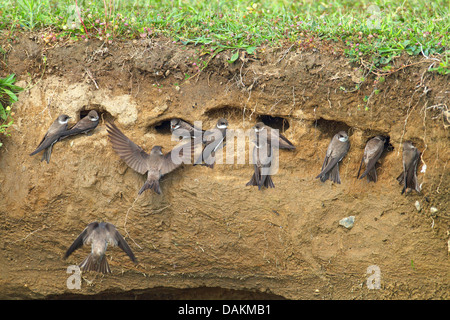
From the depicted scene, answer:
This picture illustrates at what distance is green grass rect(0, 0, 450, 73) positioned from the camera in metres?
4.72

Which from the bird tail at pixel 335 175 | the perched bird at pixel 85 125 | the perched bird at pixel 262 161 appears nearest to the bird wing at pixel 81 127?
the perched bird at pixel 85 125

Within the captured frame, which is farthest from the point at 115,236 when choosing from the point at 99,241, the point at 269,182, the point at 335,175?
the point at 335,175

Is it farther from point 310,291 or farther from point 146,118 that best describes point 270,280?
point 146,118

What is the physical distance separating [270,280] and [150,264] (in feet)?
3.73

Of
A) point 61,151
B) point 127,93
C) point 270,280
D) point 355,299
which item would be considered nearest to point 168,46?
point 127,93

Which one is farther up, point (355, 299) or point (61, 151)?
point (61, 151)

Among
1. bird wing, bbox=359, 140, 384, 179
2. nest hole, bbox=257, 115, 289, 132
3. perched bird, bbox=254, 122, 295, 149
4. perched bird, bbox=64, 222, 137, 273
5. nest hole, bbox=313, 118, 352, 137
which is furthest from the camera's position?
nest hole, bbox=257, 115, 289, 132

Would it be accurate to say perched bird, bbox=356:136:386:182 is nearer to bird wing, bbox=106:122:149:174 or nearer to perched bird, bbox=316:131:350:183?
perched bird, bbox=316:131:350:183

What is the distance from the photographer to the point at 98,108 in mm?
4863

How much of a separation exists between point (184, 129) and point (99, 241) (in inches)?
47.2

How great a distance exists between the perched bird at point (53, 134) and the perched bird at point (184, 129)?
0.95 m

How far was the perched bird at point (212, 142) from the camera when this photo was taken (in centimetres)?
466

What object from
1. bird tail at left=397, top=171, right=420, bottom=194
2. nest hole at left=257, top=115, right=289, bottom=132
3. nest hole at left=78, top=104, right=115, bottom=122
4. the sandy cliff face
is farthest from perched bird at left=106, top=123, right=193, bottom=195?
bird tail at left=397, top=171, right=420, bottom=194

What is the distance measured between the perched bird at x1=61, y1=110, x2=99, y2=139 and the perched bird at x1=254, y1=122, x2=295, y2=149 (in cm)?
143
